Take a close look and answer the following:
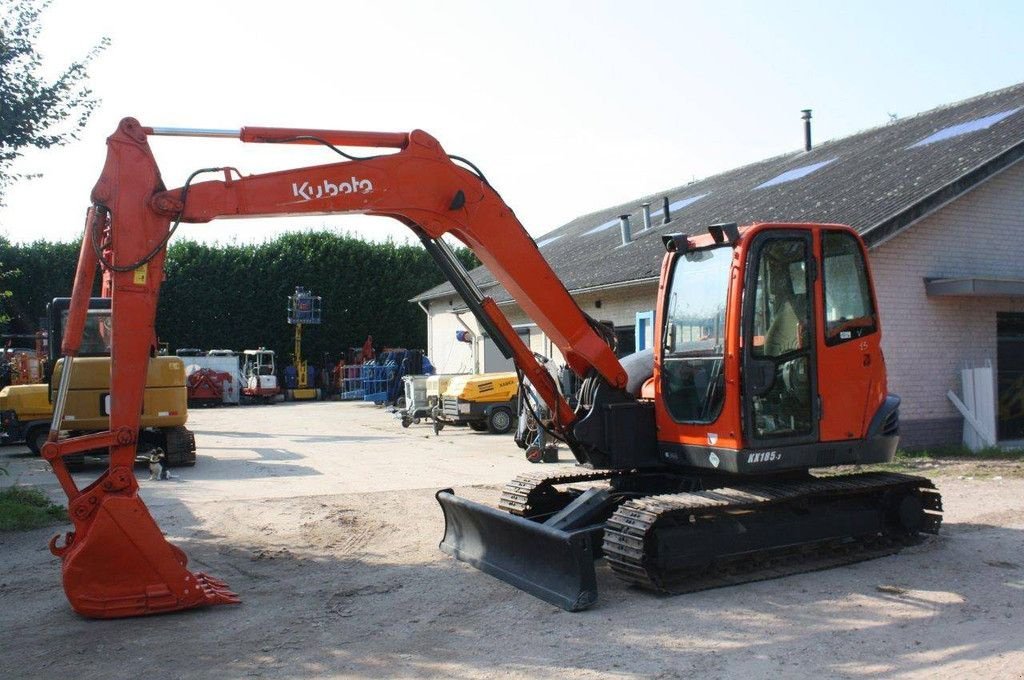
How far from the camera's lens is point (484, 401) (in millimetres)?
19734

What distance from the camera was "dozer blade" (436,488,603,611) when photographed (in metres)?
6.49

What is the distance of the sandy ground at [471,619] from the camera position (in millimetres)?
5438

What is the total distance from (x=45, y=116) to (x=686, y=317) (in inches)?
291

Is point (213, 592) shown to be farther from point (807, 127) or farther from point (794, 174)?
point (807, 127)

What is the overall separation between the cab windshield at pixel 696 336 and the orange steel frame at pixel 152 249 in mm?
1099

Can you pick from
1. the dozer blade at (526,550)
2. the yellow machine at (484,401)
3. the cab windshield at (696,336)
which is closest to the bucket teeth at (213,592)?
the dozer blade at (526,550)

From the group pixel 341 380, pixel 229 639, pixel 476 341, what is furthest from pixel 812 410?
pixel 341 380

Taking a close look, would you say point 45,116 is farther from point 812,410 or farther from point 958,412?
point 958,412

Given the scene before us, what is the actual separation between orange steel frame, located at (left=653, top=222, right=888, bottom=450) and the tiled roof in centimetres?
647

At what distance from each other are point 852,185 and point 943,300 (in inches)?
118

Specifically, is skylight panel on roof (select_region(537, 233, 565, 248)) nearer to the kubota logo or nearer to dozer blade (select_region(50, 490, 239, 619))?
the kubota logo

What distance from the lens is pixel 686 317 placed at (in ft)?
25.1

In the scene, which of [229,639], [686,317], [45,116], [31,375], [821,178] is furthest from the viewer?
[31,375]

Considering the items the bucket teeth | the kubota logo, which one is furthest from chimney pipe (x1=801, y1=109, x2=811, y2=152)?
the bucket teeth
